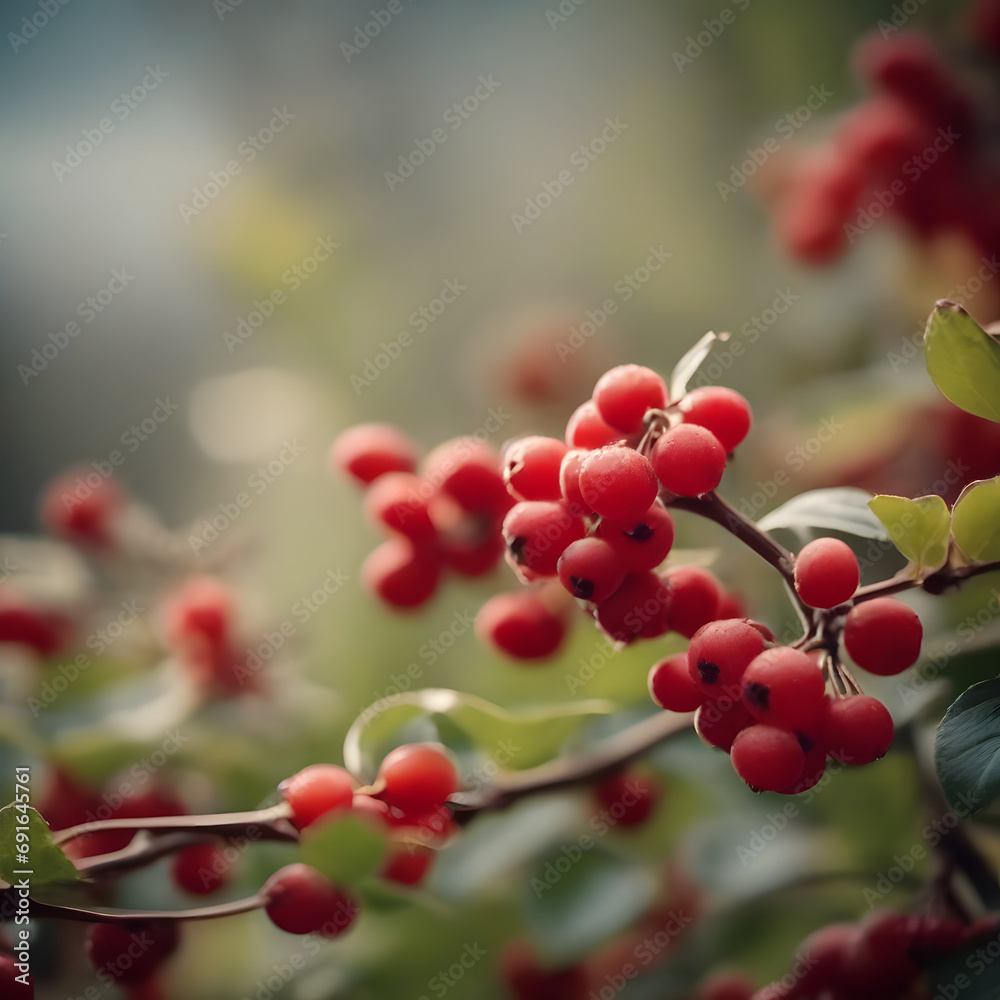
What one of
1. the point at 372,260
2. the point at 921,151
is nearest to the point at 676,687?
the point at 921,151

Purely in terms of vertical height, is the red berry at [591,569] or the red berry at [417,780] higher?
the red berry at [591,569]

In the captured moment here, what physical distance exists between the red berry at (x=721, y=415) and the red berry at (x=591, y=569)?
84 millimetres

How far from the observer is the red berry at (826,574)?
1.32ft

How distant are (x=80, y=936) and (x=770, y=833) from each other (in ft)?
1.89

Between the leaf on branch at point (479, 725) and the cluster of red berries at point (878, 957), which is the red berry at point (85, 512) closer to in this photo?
the leaf on branch at point (479, 725)

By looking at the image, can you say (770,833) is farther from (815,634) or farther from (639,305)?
(639,305)

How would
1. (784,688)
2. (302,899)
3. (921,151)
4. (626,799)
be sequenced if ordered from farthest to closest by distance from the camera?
(921,151) < (626,799) < (302,899) < (784,688)

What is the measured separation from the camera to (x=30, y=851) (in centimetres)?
45

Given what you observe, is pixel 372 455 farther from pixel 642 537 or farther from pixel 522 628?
pixel 642 537

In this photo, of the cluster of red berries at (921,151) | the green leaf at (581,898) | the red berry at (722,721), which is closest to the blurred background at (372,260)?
the cluster of red berries at (921,151)

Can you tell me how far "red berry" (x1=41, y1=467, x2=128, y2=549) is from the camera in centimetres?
95

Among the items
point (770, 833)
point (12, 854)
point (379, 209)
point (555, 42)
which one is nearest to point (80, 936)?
point (12, 854)

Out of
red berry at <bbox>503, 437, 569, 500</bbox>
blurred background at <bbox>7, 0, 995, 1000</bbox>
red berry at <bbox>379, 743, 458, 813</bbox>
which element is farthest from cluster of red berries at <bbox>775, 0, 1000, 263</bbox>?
red berry at <bbox>379, 743, 458, 813</bbox>

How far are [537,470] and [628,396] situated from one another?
0.20 ft
